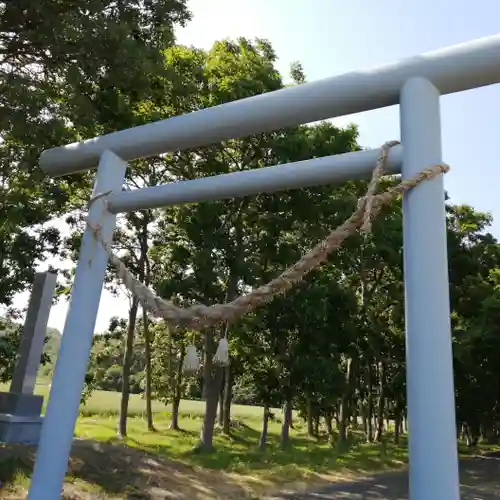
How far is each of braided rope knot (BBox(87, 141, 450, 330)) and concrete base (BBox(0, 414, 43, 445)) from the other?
2.61 m

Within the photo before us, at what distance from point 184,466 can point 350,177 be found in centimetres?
737

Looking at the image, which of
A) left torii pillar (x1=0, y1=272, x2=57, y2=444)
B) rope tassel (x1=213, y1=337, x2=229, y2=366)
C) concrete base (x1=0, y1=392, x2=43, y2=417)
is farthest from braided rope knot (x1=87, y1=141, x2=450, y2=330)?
concrete base (x1=0, y1=392, x2=43, y2=417)

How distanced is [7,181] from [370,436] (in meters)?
13.6

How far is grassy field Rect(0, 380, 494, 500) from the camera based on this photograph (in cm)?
550

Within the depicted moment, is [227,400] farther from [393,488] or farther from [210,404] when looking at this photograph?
[393,488]

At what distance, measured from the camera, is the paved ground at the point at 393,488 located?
313 inches

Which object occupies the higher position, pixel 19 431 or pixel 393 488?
pixel 19 431

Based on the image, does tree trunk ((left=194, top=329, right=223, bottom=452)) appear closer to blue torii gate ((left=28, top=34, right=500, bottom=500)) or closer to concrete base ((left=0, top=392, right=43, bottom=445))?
concrete base ((left=0, top=392, right=43, bottom=445))

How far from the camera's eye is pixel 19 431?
379cm

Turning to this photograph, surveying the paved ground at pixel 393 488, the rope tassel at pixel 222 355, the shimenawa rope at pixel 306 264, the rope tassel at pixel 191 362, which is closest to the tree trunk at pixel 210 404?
the paved ground at pixel 393 488

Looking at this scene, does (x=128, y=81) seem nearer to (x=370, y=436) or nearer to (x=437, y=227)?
(x=437, y=227)

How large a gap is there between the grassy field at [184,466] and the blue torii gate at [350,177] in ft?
10.0

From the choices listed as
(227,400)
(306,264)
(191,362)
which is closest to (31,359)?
(191,362)

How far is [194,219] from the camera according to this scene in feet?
30.7
